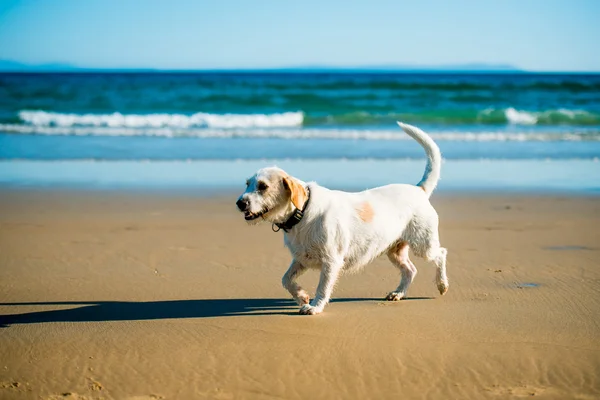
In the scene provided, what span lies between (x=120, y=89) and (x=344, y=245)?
32795 millimetres

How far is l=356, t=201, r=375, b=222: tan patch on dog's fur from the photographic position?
5094 mm

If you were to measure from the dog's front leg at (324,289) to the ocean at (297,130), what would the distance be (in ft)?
18.5

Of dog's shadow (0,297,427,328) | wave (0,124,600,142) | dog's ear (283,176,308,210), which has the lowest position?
wave (0,124,600,142)

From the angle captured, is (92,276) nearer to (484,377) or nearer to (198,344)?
(198,344)

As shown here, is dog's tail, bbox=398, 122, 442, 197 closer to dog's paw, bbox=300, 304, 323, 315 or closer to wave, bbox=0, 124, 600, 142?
dog's paw, bbox=300, 304, 323, 315

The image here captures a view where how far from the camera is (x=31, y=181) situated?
10.9 m

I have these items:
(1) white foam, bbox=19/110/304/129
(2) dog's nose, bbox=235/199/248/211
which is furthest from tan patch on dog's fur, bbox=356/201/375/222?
(1) white foam, bbox=19/110/304/129

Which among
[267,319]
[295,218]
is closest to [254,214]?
[295,218]

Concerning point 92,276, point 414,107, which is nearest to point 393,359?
point 92,276

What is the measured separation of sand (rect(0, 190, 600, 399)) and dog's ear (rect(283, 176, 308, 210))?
0.80 m

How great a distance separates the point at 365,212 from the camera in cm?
512

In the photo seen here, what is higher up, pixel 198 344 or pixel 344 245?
pixel 344 245

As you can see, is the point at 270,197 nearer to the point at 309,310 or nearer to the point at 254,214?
the point at 254,214

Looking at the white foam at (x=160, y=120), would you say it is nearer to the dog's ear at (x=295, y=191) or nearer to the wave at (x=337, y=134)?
the wave at (x=337, y=134)
